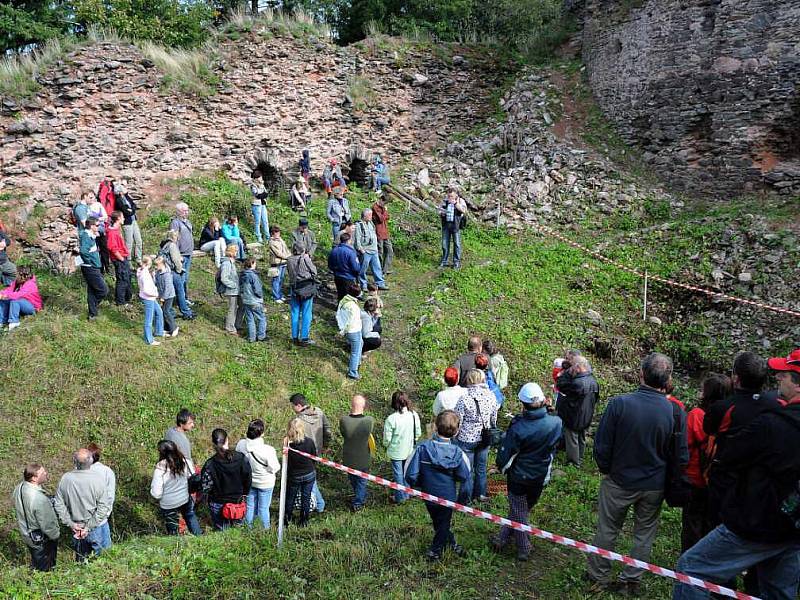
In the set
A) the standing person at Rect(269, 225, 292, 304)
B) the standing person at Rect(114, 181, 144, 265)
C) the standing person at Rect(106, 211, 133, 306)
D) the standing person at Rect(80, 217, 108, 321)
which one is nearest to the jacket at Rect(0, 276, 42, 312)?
the standing person at Rect(80, 217, 108, 321)

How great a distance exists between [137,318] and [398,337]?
4261mm

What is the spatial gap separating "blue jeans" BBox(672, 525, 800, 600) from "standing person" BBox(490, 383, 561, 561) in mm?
1394

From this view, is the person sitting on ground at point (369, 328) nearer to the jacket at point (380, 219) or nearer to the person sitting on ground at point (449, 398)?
the person sitting on ground at point (449, 398)

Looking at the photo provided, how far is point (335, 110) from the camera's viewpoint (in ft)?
59.2

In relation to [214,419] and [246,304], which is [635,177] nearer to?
[246,304]

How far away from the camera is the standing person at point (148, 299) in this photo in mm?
8984

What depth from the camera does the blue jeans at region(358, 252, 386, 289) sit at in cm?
1132

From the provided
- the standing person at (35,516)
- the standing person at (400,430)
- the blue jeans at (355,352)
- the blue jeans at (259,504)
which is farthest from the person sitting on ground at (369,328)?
the standing person at (35,516)

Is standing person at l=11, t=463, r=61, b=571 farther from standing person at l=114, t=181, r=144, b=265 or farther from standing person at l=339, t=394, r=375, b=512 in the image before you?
standing person at l=114, t=181, r=144, b=265

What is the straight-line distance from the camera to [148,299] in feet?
29.7

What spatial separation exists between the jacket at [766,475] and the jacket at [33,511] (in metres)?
5.57

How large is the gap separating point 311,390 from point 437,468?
4.10 m

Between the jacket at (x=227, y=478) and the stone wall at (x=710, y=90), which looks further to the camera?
the stone wall at (x=710, y=90)

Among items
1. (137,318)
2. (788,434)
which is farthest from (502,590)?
(137,318)
